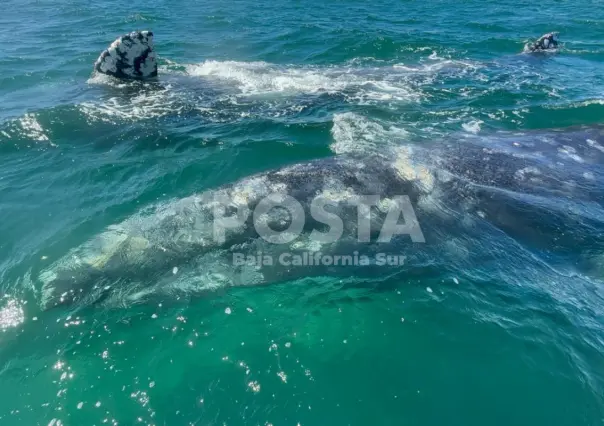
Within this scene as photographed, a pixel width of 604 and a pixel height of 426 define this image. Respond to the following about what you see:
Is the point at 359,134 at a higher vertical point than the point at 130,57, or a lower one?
lower

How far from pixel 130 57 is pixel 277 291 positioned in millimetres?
13977

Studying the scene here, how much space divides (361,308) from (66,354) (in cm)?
472

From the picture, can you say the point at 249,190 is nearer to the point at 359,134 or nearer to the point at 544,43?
the point at 359,134

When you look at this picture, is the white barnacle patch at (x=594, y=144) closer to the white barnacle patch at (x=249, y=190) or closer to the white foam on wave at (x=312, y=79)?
the white foam on wave at (x=312, y=79)

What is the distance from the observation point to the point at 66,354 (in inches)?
262

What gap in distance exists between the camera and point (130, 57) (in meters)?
17.6

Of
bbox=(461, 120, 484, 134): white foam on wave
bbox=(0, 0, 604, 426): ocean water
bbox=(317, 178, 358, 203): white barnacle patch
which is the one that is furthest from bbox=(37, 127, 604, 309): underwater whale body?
bbox=(461, 120, 484, 134): white foam on wave

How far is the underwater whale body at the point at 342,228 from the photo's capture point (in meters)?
7.58

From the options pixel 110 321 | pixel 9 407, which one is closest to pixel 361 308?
pixel 110 321

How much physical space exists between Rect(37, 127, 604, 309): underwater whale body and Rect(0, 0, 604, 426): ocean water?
0.24 meters

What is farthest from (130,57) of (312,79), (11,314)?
(11,314)

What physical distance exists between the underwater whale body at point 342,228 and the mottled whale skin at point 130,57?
10.6 meters

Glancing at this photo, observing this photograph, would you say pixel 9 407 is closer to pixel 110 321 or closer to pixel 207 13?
pixel 110 321

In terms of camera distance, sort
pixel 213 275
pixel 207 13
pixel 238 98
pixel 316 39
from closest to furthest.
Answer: pixel 213 275
pixel 238 98
pixel 316 39
pixel 207 13
